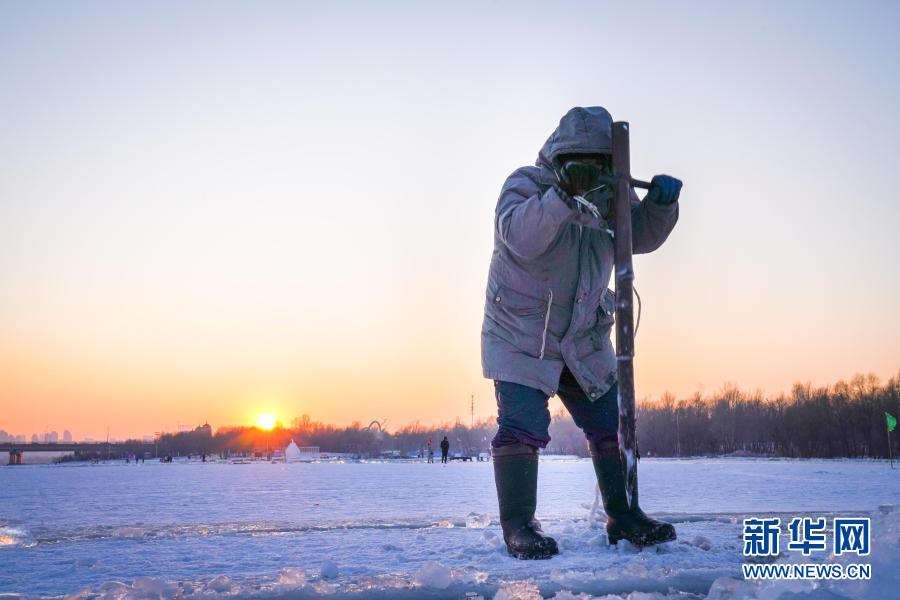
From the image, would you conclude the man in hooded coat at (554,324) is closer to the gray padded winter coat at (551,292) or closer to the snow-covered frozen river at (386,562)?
the gray padded winter coat at (551,292)

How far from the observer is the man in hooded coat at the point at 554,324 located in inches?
103

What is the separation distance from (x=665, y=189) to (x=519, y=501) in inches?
57.6

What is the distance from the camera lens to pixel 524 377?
2.74m

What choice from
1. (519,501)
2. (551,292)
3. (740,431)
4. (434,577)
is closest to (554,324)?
(551,292)

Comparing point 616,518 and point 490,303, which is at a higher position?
point 490,303

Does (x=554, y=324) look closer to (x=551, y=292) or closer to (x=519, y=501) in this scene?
(x=551, y=292)

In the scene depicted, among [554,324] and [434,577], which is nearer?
[434,577]

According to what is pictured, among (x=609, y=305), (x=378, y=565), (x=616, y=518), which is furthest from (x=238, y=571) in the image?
(x=609, y=305)

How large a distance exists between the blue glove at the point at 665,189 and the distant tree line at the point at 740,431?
1567 inches

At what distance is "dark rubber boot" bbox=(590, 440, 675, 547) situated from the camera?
2594 mm

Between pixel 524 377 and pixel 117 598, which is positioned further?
pixel 524 377

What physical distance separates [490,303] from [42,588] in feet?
6.03

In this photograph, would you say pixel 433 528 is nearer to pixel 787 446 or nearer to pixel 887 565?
pixel 887 565

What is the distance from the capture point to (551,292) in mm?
2773
